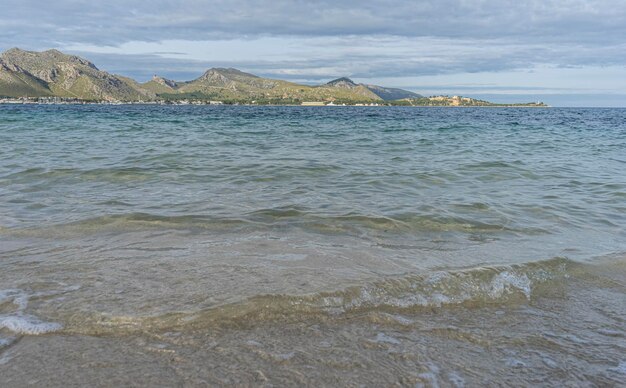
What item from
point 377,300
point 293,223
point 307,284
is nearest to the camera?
point 377,300

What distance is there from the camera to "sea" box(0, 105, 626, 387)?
3502 mm

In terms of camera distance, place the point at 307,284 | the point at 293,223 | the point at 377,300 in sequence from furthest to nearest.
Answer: the point at 293,223 → the point at 307,284 → the point at 377,300

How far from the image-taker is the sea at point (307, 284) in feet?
11.5

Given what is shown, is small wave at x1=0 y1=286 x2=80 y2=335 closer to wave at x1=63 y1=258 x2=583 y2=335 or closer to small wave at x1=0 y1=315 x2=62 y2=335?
small wave at x1=0 y1=315 x2=62 y2=335

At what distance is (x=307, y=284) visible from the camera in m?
5.07

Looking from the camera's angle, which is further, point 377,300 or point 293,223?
point 293,223

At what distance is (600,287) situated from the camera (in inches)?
211

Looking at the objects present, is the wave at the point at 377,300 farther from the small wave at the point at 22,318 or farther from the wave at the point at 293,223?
the wave at the point at 293,223

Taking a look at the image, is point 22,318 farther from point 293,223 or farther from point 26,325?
point 293,223

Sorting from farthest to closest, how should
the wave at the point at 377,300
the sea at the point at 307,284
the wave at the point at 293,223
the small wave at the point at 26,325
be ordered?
the wave at the point at 293,223, the wave at the point at 377,300, the small wave at the point at 26,325, the sea at the point at 307,284

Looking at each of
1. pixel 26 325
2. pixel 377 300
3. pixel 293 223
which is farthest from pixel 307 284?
pixel 293 223

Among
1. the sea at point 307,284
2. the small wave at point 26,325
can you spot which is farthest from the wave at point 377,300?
the small wave at point 26,325

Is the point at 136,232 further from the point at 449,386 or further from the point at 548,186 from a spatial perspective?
the point at 548,186

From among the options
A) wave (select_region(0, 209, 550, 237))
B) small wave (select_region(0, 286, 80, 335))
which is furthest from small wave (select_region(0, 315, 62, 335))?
wave (select_region(0, 209, 550, 237))
